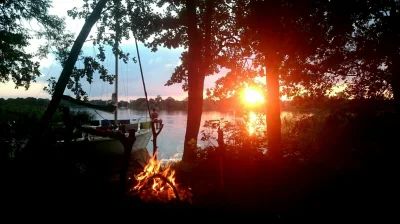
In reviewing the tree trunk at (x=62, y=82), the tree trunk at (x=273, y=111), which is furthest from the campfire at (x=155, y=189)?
the tree trunk at (x=273, y=111)

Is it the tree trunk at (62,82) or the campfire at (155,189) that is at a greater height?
the tree trunk at (62,82)

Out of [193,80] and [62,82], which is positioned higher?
[193,80]

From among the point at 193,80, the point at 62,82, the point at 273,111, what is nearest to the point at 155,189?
the point at 62,82

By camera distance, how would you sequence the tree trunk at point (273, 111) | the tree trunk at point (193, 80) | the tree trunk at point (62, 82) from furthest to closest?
1. the tree trunk at point (193, 80)
2. the tree trunk at point (273, 111)
3. the tree trunk at point (62, 82)

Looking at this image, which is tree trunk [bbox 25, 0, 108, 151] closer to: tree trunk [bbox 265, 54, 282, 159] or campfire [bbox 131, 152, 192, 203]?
campfire [bbox 131, 152, 192, 203]

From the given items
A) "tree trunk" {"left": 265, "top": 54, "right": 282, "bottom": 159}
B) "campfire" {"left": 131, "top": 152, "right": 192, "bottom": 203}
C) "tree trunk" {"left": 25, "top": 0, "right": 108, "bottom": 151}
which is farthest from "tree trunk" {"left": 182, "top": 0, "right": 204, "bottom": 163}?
"campfire" {"left": 131, "top": 152, "right": 192, "bottom": 203}

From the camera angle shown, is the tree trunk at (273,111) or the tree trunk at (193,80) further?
the tree trunk at (193,80)

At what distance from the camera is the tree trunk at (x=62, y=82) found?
826 cm

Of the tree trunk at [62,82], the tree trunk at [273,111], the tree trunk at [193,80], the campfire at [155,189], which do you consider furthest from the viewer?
the tree trunk at [193,80]

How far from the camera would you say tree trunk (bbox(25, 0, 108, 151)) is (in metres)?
8.26

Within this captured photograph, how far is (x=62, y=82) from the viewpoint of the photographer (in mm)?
8992

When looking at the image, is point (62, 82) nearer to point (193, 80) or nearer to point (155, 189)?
point (155, 189)

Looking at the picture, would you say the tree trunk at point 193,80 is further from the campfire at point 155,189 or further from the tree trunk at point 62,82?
the campfire at point 155,189

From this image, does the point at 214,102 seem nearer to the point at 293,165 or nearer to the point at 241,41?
the point at 241,41
